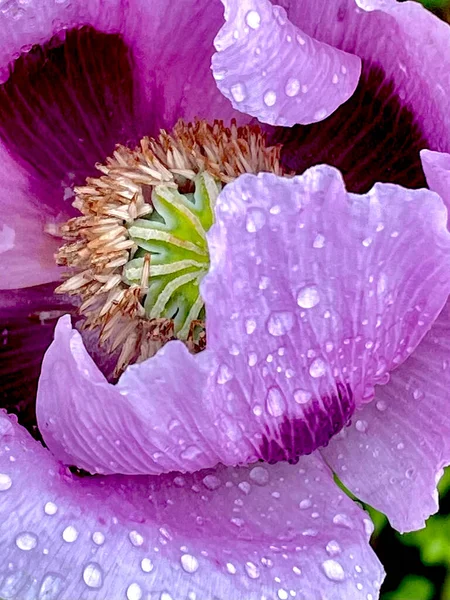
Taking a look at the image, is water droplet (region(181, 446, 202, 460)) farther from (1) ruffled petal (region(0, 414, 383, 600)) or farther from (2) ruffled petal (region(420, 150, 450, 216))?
(2) ruffled petal (region(420, 150, 450, 216))

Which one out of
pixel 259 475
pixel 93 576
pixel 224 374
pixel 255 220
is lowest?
pixel 259 475

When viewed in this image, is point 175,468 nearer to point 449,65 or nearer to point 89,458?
point 89,458

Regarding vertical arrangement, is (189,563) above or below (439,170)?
below

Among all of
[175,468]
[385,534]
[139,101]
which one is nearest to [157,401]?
[175,468]

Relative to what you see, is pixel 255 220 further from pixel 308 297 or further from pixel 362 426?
pixel 362 426

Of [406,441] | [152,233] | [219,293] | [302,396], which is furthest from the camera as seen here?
[152,233]

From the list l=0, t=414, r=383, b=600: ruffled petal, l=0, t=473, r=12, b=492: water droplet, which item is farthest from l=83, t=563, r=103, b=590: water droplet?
l=0, t=473, r=12, b=492: water droplet

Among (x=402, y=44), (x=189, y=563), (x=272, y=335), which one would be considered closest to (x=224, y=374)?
(x=272, y=335)
